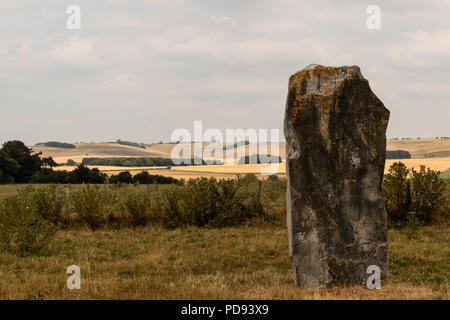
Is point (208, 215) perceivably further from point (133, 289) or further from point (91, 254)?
point (133, 289)

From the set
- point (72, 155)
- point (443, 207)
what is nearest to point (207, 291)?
point (443, 207)

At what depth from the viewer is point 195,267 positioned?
9906 millimetres

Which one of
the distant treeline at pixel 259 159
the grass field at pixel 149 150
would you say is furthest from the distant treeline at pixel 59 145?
the distant treeline at pixel 259 159

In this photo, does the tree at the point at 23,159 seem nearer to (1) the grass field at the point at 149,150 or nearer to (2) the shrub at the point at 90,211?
(1) the grass field at the point at 149,150

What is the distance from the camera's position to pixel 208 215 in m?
16.4

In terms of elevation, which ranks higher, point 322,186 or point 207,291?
point 322,186

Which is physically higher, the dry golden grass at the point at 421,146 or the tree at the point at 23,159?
the dry golden grass at the point at 421,146

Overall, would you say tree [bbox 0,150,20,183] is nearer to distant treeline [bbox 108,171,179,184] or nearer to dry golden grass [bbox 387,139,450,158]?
distant treeline [bbox 108,171,179,184]

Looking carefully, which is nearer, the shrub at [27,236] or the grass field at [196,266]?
the grass field at [196,266]

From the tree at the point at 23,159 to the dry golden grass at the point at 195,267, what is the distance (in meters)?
38.0

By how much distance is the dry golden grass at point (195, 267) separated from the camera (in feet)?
23.4

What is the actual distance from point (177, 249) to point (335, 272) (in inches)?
221
